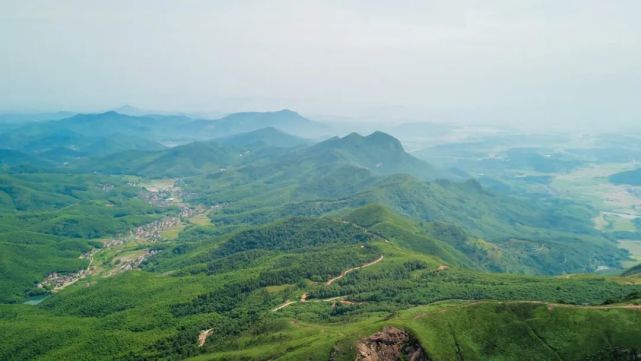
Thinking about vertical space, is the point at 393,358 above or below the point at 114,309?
above

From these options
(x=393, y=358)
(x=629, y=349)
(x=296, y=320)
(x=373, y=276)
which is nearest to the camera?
(x=629, y=349)

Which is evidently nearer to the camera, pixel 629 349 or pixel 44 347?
pixel 629 349

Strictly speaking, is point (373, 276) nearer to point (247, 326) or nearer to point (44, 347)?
point (247, 326)

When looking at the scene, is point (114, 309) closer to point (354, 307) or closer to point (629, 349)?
point (354, 307)

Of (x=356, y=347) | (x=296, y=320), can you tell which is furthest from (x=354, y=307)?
(x=356, y=347)

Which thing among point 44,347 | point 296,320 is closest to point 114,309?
point 44,347

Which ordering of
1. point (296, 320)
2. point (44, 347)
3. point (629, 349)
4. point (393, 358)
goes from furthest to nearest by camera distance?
point (44, 347), point (296, 320), point (393, 358), point (629, 349)
